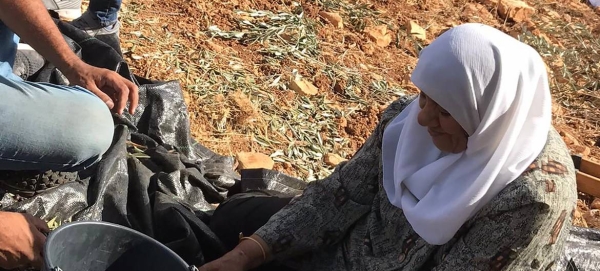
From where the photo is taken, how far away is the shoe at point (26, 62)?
3.02 metres

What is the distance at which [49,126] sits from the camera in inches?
92.7

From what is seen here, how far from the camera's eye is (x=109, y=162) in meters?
2.76

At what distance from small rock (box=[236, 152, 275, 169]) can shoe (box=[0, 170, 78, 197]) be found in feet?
3.41

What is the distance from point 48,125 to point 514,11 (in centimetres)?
444

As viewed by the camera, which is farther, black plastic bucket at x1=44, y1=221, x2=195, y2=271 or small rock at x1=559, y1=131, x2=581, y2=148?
small rock at x1=559, y1=131, x2=581, y2=148

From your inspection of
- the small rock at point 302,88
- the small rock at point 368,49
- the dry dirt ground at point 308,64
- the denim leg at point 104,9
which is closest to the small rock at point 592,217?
the dry dirt ground at point 308,64

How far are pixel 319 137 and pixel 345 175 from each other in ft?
5.34

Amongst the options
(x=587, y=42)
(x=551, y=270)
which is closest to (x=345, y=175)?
(x=551, y=270)

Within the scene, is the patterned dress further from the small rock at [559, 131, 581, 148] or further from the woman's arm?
the small rock at [559, 131, 581, 148]

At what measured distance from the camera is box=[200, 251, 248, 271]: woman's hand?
7.21ft

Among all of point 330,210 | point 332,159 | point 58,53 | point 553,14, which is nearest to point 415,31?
point 553,14

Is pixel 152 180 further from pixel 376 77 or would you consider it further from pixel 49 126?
pixel 376 77

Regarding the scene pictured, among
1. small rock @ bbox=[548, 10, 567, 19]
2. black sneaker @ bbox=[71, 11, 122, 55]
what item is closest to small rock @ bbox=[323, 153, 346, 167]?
black sneaker @ bbox=[71, 11, 122, 55]

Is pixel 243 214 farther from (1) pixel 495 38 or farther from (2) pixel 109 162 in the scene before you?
(1) pixel 495 38
